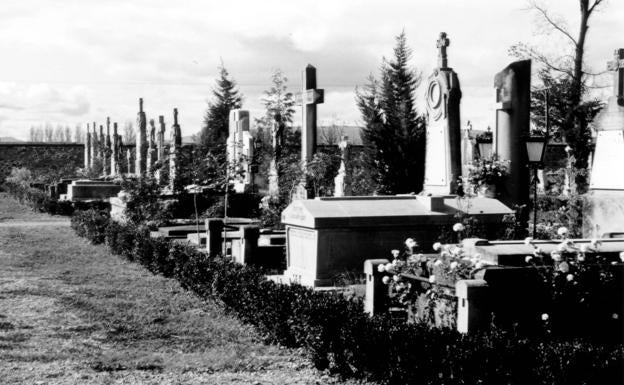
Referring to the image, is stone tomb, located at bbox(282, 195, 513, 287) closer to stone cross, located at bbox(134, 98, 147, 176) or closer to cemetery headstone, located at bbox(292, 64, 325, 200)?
cemetery headstone, located at bbox(292, 64, 325, 200)

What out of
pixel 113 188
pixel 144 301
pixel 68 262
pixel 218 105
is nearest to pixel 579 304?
pixel 144 301

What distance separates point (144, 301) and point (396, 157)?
53.1 ft

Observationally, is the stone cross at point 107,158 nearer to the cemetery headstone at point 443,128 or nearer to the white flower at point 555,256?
the cemetery headstone at point 443,128

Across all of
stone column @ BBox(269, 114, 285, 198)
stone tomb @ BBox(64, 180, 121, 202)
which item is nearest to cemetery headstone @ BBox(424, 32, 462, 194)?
stone column @ BBox(269, 114, 285, 198)

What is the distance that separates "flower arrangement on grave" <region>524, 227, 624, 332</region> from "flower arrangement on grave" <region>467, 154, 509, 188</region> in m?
6.65

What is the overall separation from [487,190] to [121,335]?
8.05 meters

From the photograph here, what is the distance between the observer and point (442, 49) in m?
14.6

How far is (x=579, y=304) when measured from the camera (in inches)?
272

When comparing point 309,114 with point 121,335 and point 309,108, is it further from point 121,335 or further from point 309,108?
point 121,335

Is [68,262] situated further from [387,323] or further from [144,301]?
[387,323]

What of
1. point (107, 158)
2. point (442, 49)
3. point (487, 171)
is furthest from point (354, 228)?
point (107, 158)

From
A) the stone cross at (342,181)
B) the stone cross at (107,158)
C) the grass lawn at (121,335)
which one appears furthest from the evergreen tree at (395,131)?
the stone cross at (107,158)

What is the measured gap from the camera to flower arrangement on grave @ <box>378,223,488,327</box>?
6.88 metres

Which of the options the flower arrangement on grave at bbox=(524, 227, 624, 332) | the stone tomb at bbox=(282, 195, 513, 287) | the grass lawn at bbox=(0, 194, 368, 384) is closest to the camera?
the grass lawn at bbox=(0, 194, 368, 384)
